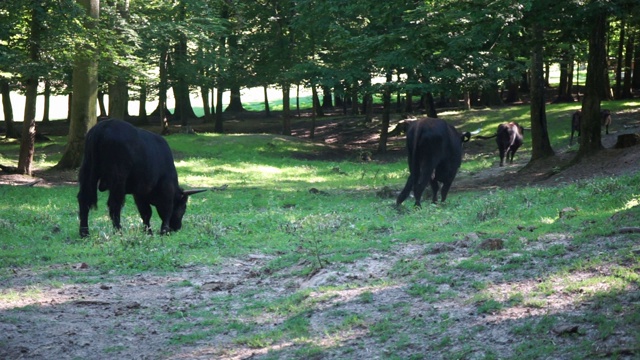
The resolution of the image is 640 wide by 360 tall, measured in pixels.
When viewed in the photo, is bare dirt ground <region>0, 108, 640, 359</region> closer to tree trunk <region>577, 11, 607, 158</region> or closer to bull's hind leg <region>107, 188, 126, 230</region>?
bull's hind leg <region>107, 188, 126, 230</region>

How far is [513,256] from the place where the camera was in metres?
9.44

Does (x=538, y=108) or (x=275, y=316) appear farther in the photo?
(x=538, y=108)

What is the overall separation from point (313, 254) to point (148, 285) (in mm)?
2299

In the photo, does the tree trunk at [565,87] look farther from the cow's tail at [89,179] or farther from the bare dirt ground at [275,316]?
the bare dirt ground at [275,316]

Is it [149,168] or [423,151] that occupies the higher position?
[423,151]

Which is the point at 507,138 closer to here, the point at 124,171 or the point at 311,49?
the point at 311,49

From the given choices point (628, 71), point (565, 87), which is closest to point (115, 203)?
point (628, 71)

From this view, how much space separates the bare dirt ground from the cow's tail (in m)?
2.43

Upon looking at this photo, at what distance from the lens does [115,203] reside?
44.5 ft

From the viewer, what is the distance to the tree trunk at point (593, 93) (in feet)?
67.9

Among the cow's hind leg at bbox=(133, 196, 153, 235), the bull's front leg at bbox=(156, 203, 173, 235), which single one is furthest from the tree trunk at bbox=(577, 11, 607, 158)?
the cow's hind leg at bbox=(133, 196, 153, 235)

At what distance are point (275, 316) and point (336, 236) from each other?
4.75 m

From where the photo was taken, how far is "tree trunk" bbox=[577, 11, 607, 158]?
67.9 ft

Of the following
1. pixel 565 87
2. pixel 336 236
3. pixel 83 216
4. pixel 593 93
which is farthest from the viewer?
pixel 565 87
